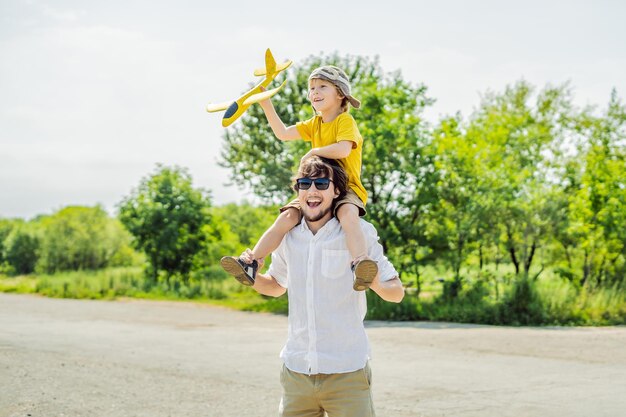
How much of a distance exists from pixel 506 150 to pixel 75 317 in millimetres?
13494

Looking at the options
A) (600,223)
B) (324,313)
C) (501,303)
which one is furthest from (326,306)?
(600,223)

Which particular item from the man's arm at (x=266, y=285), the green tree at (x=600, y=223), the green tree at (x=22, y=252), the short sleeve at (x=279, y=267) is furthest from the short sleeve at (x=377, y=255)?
the green tree at (x=22, y=252)

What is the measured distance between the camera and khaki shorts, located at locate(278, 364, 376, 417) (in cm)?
347

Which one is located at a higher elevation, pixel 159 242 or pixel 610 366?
pixel 159 242

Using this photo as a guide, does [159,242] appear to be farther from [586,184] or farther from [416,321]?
[586,184]

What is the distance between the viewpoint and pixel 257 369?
10.5 meters

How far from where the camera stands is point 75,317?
59.7 ft

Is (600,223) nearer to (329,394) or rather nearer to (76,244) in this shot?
(329,394)

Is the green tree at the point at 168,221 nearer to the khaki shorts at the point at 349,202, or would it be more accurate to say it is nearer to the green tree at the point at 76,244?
the green tree at the point at 76,244

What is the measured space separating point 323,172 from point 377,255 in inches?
19.4

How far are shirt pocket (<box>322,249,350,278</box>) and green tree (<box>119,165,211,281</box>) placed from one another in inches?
924

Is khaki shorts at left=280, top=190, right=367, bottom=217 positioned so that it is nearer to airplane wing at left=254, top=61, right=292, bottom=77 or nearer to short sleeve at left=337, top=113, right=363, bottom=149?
short sleeve at left=337, top=113, right=363, bottom=149

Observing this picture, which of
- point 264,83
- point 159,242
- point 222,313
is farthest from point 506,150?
point 264,83

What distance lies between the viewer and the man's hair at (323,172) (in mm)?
3680
